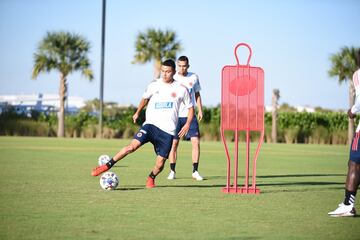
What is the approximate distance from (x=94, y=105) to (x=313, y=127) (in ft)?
187

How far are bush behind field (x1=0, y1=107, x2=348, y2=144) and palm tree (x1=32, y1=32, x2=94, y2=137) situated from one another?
358 cm

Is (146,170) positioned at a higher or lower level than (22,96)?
lower

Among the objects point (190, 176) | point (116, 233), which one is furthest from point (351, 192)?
point (190, 176)

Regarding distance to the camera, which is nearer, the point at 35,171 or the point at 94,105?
the point at 35,171

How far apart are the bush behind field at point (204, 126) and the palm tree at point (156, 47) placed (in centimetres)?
614

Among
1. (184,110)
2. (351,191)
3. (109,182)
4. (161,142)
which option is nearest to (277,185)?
(184,110)

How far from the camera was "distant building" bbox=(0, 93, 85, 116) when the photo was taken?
46281 mm

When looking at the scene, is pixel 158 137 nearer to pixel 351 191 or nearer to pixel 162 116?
pixel 162 116

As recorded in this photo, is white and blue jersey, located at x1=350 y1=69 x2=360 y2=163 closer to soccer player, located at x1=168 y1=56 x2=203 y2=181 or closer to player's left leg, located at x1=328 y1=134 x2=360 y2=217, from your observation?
player's left leg, located at x1=328 y1=134 x2=360 y2=217

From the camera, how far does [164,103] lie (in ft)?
38.6

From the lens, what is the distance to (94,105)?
10019 cm

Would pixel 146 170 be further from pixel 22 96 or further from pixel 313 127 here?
pixel 22 96

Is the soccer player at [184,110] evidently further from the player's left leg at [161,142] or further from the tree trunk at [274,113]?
the tree trunk at [274,113]

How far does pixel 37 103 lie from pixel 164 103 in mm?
80639
